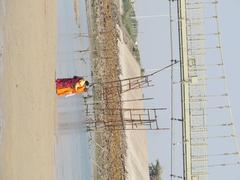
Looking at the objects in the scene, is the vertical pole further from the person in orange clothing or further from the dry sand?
the dry sand

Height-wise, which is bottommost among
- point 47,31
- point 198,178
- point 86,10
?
point 198,178

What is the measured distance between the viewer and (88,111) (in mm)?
11477

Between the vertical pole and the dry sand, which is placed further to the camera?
the vertical pole

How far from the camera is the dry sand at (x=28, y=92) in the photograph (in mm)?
5914

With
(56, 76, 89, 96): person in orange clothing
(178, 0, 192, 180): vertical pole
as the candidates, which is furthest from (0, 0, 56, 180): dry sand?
(178, 0, 192, 180): vertical pole

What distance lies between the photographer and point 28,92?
6.67 metres

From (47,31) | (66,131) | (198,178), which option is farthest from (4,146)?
(198,178)

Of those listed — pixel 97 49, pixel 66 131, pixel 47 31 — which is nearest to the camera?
pixel 47 31

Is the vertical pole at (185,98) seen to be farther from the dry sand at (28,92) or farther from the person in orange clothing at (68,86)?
the dry sand at (28,92)

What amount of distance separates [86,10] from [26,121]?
6940mm

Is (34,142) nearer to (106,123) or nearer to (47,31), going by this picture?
(47,31)

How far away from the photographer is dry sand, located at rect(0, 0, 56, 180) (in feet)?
19.4

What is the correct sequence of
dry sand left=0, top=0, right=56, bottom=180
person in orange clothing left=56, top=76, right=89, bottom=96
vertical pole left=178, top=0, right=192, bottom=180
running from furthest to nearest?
vertical pole left=178, top=0, right=192, bottom=180 < person in orange clothing left=56, top=76, right=89, bottom=96 < dry sand left=0, top=0, right=56, bottom=180

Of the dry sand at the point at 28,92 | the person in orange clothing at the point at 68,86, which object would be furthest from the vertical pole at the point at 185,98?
the dry sand at the point at 28,92
